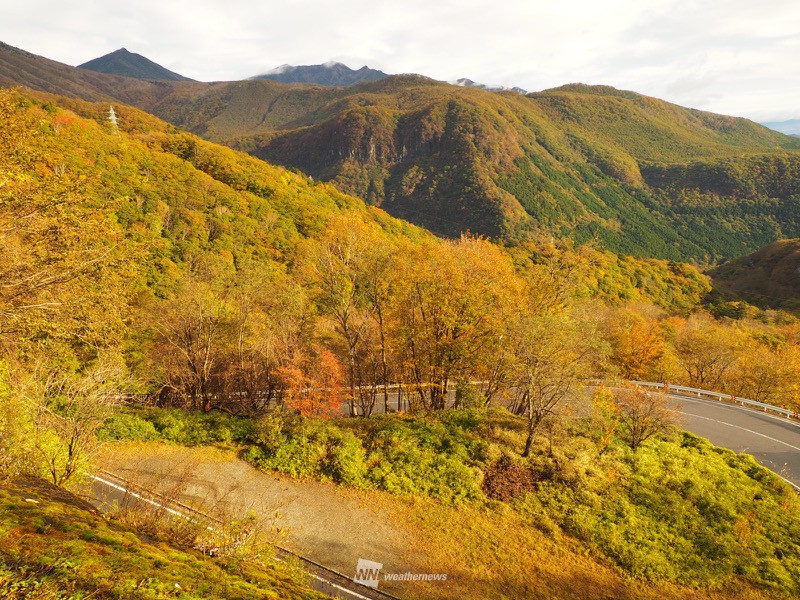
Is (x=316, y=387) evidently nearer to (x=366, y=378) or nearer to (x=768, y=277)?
(x=366, y=378)

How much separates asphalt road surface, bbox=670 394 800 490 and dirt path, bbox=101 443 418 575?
18.4m

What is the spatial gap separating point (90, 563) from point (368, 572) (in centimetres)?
839

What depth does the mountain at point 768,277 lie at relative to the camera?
3812 inches

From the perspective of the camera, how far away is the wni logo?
1024 centimetres

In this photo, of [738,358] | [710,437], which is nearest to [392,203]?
[738,358]

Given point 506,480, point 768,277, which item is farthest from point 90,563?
point 768,277

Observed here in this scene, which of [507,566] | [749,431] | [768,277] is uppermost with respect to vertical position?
[768,277]

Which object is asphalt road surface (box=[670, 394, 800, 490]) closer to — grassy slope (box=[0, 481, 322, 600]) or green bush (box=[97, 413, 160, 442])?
grassy slope (box=[0, 481, 322, 600])

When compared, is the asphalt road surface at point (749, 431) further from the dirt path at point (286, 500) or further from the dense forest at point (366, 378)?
the dirt path at point (286, 500)

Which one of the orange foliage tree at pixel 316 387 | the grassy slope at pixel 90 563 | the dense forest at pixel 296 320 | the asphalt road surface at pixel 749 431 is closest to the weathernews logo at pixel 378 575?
the grassy slope at pixel 90 563

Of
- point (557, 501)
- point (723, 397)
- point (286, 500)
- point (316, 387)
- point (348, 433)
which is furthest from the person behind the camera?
point (723, 397)

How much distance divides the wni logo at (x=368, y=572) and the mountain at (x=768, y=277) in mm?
115824

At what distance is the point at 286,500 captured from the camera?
13055 mm

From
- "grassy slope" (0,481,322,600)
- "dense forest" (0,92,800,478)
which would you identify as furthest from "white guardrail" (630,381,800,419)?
"grassy slope" (0,481,322,600)
